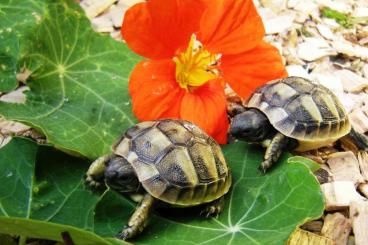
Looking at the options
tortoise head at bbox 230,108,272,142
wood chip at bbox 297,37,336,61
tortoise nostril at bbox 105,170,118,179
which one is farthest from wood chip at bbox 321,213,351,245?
wood chip at bbox 297,37,336,61

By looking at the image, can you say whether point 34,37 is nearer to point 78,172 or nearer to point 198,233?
point 78,172

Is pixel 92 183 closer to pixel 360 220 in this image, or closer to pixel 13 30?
pixel 13 30

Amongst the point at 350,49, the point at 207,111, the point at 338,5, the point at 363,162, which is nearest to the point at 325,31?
the point at 350,49

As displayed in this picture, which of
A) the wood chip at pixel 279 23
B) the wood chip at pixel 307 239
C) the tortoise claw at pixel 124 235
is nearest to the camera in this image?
the tortoise claw at pixel 124 235

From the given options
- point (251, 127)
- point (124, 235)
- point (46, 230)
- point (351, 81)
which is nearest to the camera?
point (46, 230)

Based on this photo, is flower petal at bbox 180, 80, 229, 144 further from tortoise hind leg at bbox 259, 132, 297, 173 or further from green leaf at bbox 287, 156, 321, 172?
green leaf at bbox 287, 156, 321, 172

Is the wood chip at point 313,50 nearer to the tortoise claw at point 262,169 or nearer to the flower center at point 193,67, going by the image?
the flower center at point 193,67

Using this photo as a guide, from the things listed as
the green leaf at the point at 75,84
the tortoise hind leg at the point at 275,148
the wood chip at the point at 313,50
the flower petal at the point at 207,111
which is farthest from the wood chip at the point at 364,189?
the green leaf at the point at 75,84
